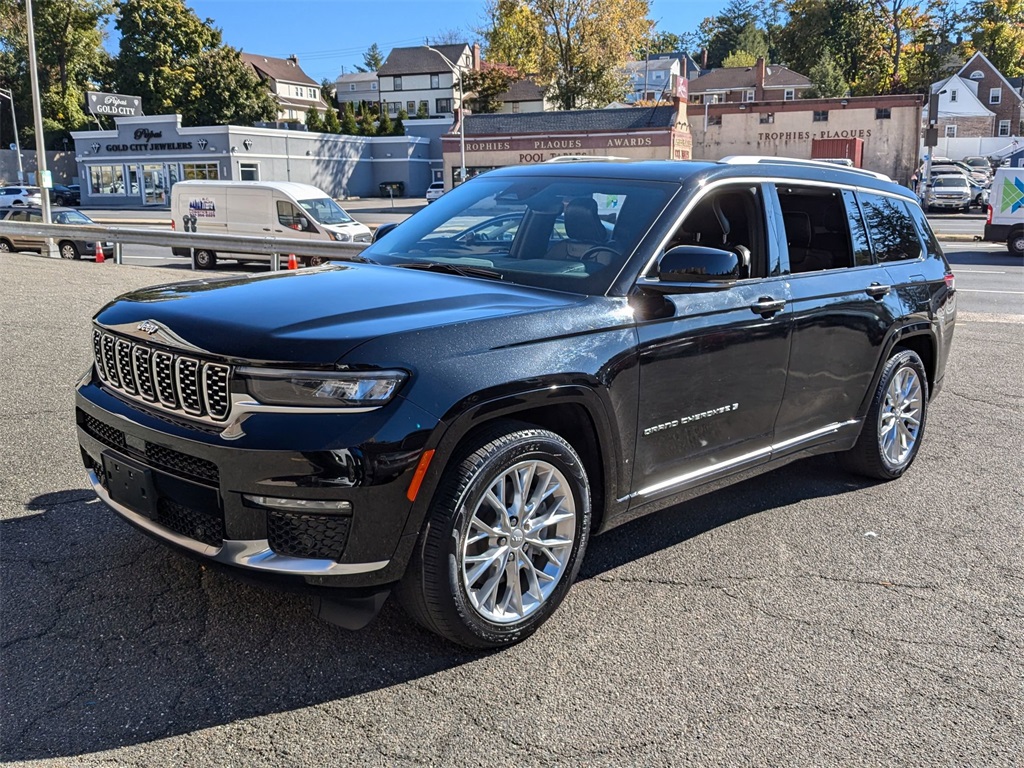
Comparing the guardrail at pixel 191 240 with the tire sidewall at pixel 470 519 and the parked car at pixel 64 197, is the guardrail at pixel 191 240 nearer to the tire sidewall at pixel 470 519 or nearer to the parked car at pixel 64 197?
the tire sidewall at pixel 470 519

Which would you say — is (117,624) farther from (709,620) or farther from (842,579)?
(842,579)

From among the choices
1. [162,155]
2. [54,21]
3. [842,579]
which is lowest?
[842,579]

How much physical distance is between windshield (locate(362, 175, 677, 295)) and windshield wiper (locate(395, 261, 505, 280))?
3cm

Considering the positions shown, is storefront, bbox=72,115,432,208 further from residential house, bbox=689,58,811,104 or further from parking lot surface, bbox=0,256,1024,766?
parking lot surface, bbox=0,256,1024,766

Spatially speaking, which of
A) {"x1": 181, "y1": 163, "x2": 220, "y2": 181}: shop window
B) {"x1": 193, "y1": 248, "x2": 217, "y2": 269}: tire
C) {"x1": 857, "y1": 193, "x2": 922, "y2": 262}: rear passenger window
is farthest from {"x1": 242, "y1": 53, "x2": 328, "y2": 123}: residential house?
{"x1": 857, "y1": 193, "x2": 922, "y2": 262}: rear passenger window

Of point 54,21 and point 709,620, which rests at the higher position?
point 54,21

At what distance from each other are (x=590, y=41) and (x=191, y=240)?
5688cm

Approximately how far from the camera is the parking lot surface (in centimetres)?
280

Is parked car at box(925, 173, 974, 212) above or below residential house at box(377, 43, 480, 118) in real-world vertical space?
below

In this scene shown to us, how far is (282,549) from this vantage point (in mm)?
2947

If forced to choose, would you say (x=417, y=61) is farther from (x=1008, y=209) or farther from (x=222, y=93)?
(x=1008, y=209)

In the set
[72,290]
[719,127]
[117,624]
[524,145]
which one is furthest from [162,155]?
[117,624]

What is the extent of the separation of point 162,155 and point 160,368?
199ft

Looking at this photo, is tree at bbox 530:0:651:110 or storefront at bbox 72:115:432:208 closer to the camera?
storefront at bbox 72:115:432:208
